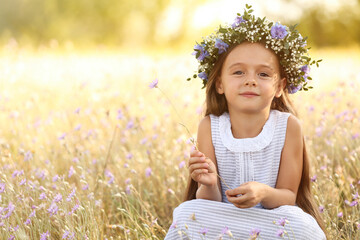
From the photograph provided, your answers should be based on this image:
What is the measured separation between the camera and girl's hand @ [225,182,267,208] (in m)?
2.09

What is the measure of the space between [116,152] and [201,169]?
1692 mm

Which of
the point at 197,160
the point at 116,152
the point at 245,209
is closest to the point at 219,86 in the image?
the point at 197,160

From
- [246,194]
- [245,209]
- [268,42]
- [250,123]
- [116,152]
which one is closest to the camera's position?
[246,194]

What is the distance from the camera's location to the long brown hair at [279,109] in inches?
98.1

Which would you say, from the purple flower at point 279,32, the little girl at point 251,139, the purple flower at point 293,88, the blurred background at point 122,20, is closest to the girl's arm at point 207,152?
the little girl at point 251,139

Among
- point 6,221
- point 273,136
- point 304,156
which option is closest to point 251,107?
point 273,136

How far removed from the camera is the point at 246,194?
2.10 meters

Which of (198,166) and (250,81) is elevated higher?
(250,81)

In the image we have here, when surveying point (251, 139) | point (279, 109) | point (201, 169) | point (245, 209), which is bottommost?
point (245, 209)

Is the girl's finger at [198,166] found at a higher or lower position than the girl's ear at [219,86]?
lower

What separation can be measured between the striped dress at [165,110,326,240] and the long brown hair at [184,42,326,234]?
91 mm

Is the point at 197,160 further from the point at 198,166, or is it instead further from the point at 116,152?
the point at 116,152

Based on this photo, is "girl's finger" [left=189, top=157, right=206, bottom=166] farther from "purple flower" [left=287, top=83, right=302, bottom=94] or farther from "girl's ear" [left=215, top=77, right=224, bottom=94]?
"purple flower" [left=287, top=83, right=302, bottom=94]

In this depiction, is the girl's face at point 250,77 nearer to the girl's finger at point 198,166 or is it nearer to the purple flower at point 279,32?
the purple flower at point 279,32
